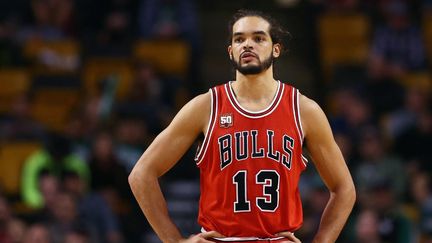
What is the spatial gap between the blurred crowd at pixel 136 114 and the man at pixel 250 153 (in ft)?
15.6

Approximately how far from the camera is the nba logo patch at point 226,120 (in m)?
6.15

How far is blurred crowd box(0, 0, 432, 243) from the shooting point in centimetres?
1150

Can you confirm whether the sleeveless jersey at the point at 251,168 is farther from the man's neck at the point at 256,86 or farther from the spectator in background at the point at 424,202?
the spectator in background at the point at 424,202

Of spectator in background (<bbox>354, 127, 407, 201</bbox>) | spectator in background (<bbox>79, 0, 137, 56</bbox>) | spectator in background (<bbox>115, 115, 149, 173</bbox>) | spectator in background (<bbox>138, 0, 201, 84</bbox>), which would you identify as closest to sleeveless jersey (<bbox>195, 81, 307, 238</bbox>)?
spectator in background (<bbox>354, 127, 407, 201</bbox>)

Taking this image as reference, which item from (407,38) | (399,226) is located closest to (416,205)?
(399,226)

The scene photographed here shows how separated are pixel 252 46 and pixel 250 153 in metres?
0.58

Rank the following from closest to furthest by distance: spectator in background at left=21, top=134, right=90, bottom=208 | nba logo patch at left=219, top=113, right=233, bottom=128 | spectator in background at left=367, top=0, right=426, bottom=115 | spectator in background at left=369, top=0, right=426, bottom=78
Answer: nba logo patch at left=219, top=113, right=233, bottom=128 → spectator in background at left=21, top=134, right=90, bottom=208 → spectator in background at left=367, top=0, right=426, bottom=115 → spectator in background at left=369, top=0, right=426, bottom=78

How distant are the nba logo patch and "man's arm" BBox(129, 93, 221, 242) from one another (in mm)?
84

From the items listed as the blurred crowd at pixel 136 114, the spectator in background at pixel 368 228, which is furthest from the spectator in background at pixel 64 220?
the spectator in background at pixel 368 228

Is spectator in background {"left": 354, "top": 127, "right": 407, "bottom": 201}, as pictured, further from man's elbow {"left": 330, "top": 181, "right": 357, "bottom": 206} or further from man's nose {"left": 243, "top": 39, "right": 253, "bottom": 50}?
man's nose {"left": 243, "top": 39, "right": 253, "bottom": 50}

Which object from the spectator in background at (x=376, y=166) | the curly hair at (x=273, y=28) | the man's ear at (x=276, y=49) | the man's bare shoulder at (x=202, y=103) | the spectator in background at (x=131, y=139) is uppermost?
the curly hair at (x=273, y=28)

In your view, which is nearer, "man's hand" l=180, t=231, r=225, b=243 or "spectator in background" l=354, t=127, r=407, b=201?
"man's hand" l=180, t=231, r=225, b=243

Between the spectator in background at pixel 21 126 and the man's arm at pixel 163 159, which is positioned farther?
the spectator in background at pixel 21 126

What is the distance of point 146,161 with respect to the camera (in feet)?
20.3
